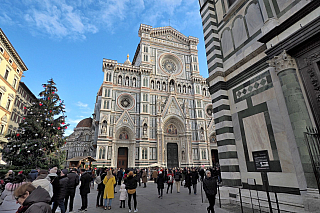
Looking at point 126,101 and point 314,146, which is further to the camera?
point 126,101

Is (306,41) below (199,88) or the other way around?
below

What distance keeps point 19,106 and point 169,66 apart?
82.5 feet

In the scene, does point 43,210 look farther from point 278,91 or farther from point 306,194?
point 278,91

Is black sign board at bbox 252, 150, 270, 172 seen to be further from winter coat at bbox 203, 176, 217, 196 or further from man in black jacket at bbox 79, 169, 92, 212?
man in black jacket at bbox 79, 169, 92, 212

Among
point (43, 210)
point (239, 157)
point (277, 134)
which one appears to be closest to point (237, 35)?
point (277, 134)

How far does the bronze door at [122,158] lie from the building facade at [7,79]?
14.1 m

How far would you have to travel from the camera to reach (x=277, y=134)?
5.77 metres

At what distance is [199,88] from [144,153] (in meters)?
15.8

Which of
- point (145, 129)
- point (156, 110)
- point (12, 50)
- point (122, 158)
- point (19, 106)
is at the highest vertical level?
point (12, 50)

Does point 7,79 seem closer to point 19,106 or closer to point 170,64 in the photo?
point 19,106

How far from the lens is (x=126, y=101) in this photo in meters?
28.5

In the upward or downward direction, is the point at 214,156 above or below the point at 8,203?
above

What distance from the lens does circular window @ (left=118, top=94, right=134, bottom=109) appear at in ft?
91.7

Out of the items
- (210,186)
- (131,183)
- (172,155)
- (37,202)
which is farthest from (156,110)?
(37,202)
